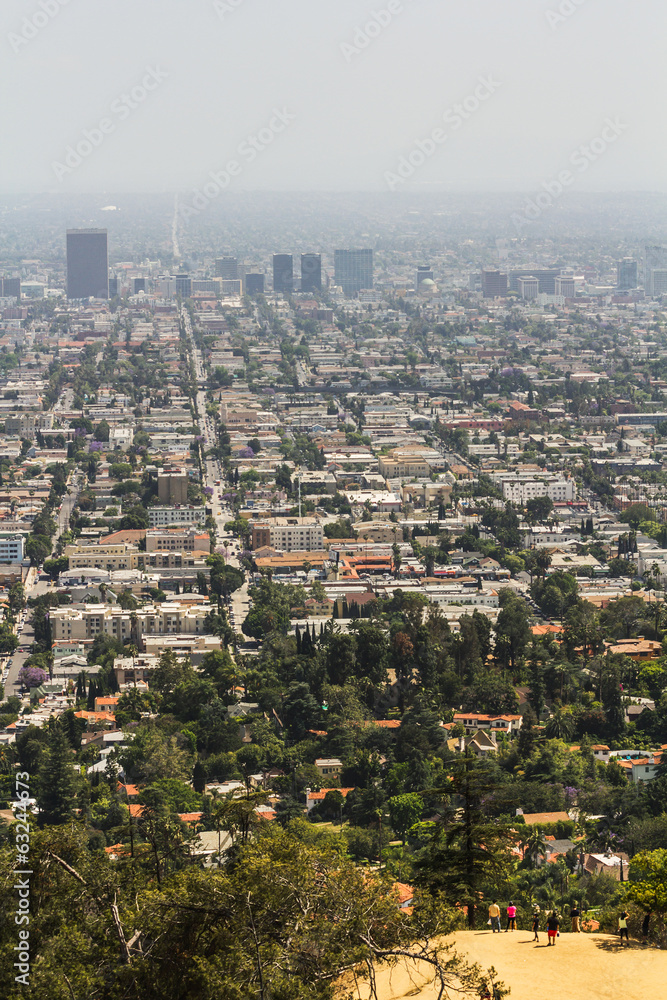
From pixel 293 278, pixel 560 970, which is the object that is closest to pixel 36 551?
pixel 560 970

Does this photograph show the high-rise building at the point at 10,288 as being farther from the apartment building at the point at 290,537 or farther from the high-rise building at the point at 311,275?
the apartment building at the point at 290,537

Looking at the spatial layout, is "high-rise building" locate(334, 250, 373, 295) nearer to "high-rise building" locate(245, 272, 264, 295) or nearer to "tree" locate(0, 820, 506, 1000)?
"high-rise building" locate(245, 272, 264, 295)

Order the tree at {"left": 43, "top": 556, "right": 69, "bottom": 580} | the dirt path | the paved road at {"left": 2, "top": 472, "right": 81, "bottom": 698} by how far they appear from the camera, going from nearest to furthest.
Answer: the dirt path → the paved road at {"left": 2, "top": 472, "right": 81, "bottom": 698} → the tree at {"left": 43, "top": 556, "right": 69, "bottom": 580}

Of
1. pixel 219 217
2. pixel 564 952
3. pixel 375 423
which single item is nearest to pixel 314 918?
pixel 564 952

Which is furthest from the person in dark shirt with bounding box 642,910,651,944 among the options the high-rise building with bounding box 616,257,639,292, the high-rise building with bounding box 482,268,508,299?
the high-rise building with bounding box 616,257,639,292

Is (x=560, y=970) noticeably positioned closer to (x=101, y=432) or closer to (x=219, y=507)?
(x=219, y=507)

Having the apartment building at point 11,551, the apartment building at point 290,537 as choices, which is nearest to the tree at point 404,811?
the apartment building at point 290,537
